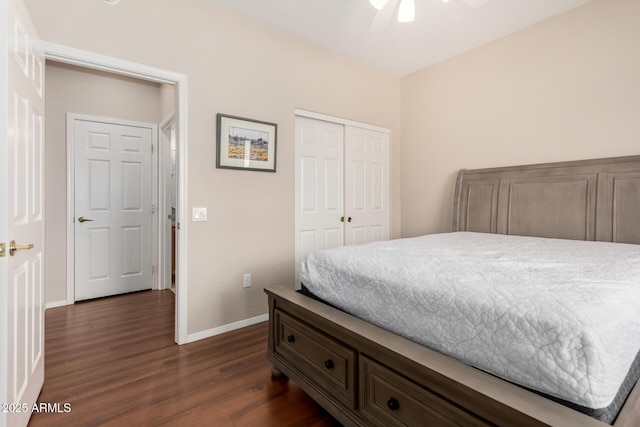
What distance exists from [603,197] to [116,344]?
13.0 feet

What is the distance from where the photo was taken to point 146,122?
13.0 ft

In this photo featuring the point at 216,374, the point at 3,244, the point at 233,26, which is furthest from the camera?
the point at 233,26

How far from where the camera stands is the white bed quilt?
881 millimetres

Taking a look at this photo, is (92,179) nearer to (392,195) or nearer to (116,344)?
(116,344)

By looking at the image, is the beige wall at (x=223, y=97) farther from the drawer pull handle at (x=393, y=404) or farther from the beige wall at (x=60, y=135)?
the drawer pull handle at (x=393, y=404)

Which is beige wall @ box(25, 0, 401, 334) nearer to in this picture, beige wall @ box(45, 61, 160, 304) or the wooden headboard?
beige wall @ box(45, 61, 160, 304)

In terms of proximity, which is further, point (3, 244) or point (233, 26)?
point (233, 26)

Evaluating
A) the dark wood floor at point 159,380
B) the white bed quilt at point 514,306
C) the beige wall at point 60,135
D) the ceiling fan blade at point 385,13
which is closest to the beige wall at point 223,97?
the dark wood floor at point 159,380

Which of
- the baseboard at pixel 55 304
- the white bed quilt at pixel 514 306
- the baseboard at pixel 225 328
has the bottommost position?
the baseboard at pixel 225 328

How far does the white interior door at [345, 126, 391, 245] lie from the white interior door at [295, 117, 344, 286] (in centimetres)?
11

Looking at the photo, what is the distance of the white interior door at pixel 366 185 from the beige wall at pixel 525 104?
30cm

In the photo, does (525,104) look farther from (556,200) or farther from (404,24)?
(404,24)

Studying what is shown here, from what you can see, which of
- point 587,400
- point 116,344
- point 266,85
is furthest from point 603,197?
point 116,344

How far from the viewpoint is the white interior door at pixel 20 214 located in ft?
4.01
